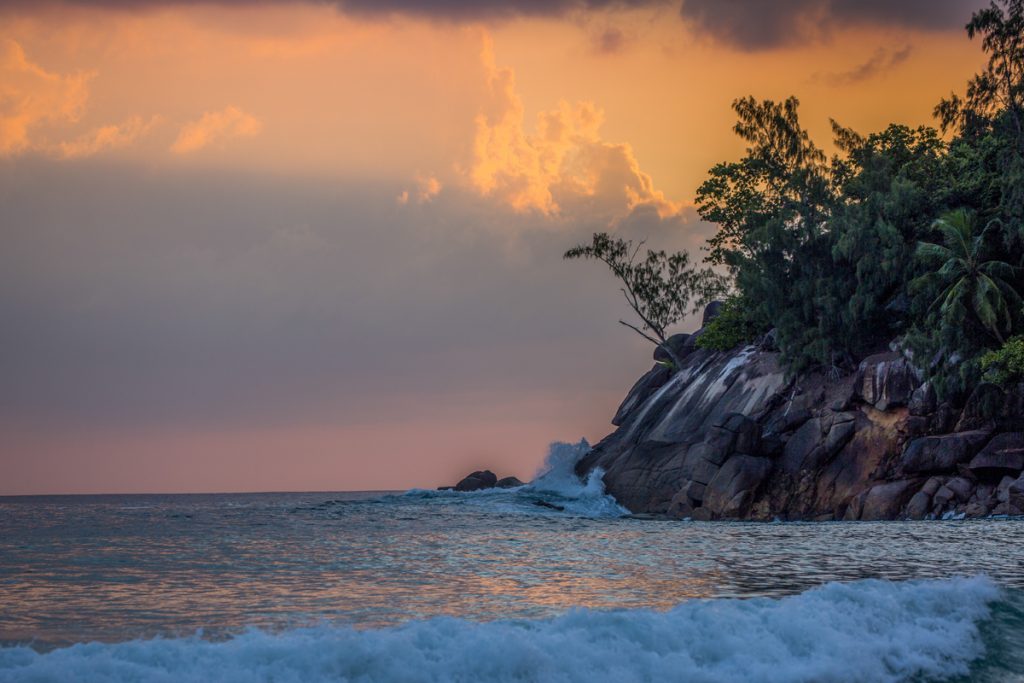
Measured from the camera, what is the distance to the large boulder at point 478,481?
70812 millimetres

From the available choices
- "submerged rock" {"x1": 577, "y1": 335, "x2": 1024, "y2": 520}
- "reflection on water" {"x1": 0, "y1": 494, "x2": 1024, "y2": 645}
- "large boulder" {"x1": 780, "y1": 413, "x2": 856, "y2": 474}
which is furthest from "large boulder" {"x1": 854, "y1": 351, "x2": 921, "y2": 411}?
Answer: "reflection on water" {"x1": 0, "y1": 494, "x2": 1024, "y2": 645}

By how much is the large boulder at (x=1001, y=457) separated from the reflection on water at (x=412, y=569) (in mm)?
4568

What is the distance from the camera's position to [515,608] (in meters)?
11.6

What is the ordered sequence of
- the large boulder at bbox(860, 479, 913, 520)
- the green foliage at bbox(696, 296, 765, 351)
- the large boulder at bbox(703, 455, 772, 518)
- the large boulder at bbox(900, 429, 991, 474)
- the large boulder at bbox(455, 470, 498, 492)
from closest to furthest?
the large boulder at bbox(900, 429, 991, 474) → the large boulder at bbox(860, 479, 913, 520) → the large boulder at bbox(703, 455, 772, 518) → the green foliage at bbox(696, 296, 765, 351) → the large boulder at bbox(455, 470, 498, 492)

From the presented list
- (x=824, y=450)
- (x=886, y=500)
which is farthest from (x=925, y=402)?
(x=886, y=500)

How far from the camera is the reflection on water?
37.5 feet

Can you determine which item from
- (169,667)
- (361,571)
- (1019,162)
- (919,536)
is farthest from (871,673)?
(1019,162)

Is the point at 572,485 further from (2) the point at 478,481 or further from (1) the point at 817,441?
(2) the point at 478,481

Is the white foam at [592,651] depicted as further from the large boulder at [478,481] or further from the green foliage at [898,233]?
the large boulder at [478,481]

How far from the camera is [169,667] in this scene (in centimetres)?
729

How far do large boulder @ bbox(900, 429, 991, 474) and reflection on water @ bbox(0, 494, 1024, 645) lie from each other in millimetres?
5281

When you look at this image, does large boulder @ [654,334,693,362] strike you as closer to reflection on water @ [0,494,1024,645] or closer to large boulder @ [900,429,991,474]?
large boulder @ [900,429,991,474]

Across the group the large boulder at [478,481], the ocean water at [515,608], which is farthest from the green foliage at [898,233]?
the large boulder at [478,481]

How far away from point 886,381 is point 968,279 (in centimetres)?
512
